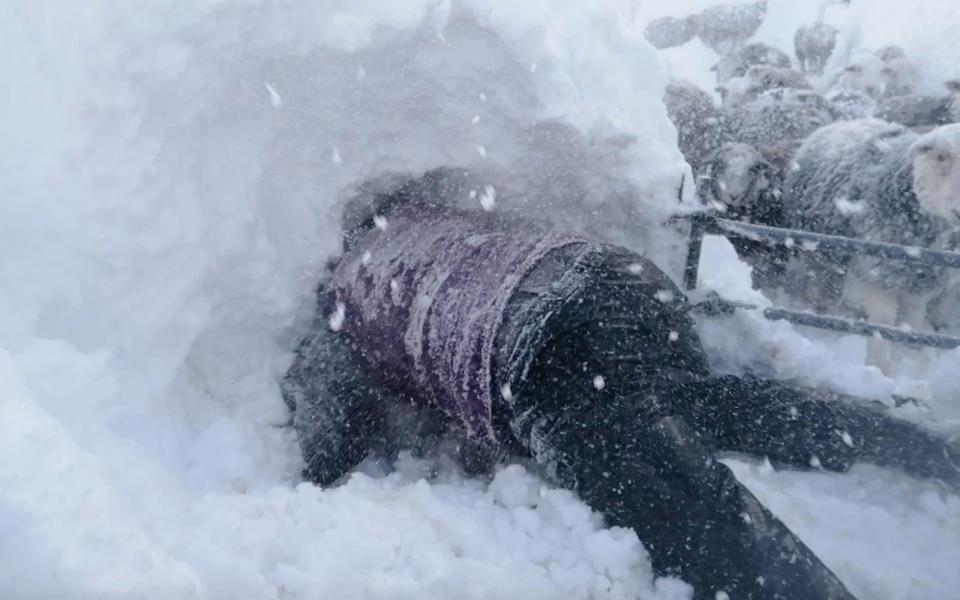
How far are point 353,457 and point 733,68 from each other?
58.4 feet

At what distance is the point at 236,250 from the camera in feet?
8.49

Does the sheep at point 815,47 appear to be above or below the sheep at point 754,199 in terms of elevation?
above

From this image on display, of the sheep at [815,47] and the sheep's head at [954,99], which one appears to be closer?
the sheep's head at [954,99]

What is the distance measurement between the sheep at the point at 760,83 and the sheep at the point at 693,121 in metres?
2.05

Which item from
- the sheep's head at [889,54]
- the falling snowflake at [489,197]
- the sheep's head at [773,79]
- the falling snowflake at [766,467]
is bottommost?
the falling snowflake at [766,467]

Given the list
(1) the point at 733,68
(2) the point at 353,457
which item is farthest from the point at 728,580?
(1) the point at 733,68

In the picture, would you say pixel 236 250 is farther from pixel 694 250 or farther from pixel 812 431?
pixel 812 431

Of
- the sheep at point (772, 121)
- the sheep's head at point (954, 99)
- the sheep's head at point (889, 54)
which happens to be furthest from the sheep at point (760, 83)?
the sheep's head at point (889, 54)

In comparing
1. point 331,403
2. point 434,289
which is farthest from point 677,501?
point 331,403

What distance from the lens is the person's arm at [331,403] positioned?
2.58m

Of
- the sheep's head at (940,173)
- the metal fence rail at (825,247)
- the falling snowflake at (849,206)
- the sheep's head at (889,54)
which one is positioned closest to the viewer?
the metal fence rail at (825,247)

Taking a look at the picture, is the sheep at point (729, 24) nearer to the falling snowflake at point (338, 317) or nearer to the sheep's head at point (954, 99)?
the sheep's head at point (954, 99)

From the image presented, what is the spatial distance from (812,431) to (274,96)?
8.26 ft

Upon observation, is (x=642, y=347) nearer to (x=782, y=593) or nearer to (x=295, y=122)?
(x=782, y=593)
